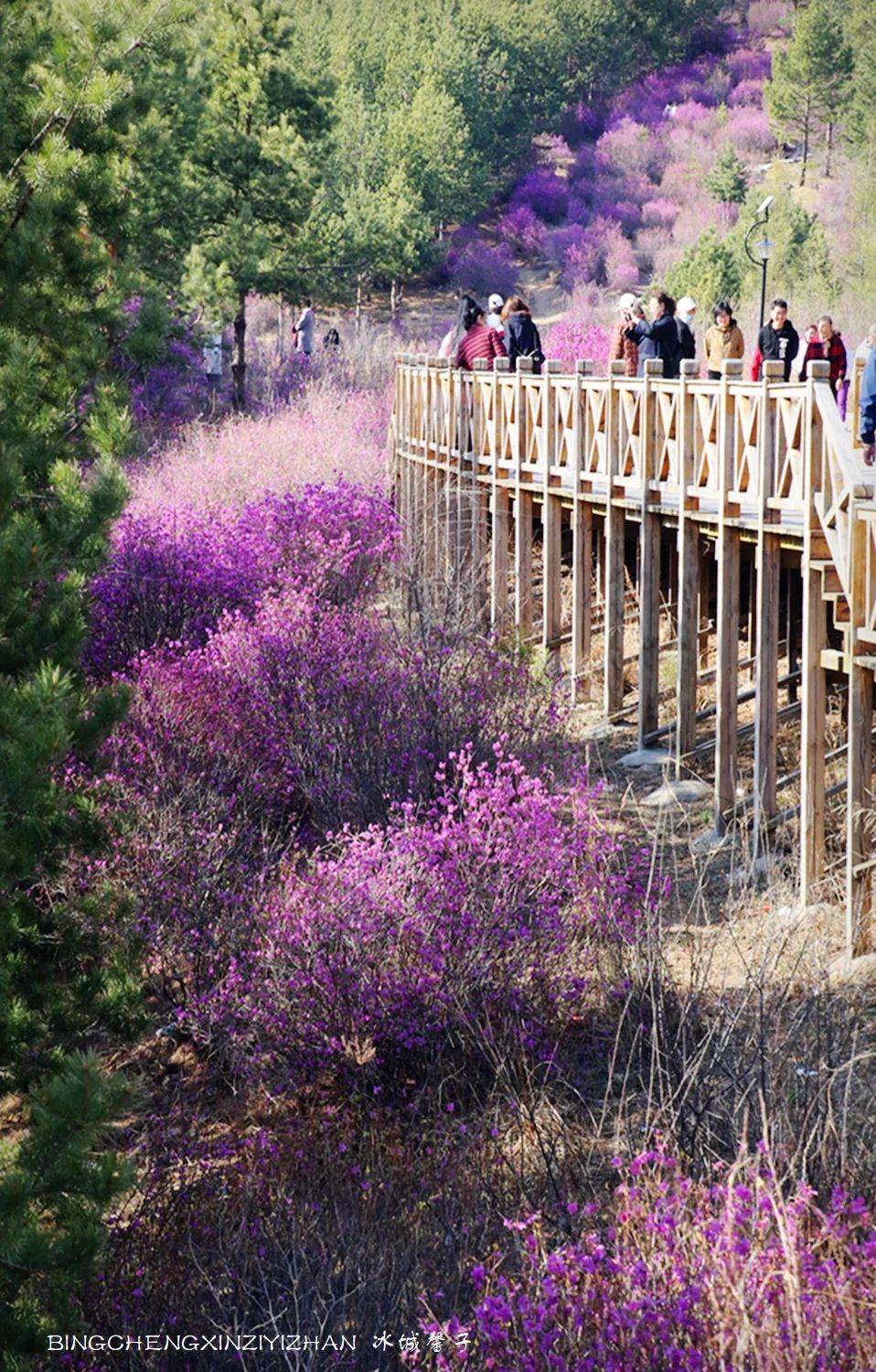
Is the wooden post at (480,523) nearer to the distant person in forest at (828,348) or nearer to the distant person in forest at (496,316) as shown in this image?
the distant person in forest at (496,316)

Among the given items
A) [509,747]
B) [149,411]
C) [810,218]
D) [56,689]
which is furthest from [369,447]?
[810,218]

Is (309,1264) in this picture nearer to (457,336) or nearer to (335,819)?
(335,819)

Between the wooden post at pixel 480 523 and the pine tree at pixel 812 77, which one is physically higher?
the pine tree at pixel 812 77

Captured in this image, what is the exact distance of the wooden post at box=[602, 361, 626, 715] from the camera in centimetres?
1315

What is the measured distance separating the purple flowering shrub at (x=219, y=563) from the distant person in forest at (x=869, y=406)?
14.4ft

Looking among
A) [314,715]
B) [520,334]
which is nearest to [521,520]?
[520,334]

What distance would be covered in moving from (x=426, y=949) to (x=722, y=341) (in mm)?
8244

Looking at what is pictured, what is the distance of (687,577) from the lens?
38.5 feet

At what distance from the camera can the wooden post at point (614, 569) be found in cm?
1315

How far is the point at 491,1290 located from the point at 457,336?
14504mm

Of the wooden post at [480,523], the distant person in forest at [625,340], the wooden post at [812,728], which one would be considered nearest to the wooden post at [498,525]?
the wooden post at [480,523]

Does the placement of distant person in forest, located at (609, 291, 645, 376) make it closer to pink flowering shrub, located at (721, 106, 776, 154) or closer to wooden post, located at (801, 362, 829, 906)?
wooden post, located at (801, 362, 829, 906)

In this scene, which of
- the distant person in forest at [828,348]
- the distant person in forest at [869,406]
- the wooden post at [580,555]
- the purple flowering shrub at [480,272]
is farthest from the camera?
the purple flowering shrub at [480,272]

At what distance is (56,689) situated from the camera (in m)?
6.05
